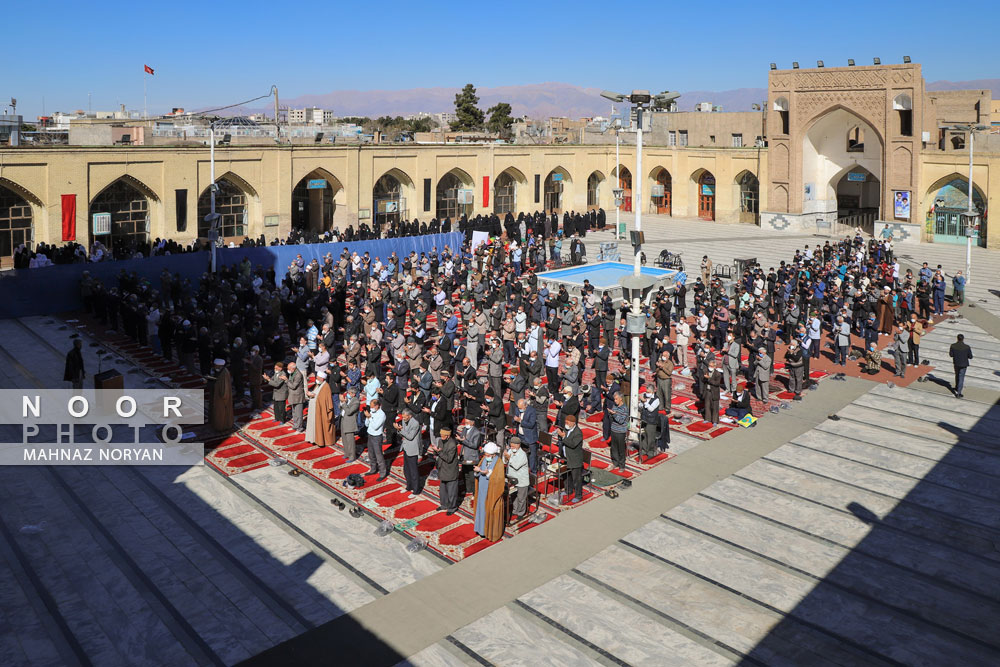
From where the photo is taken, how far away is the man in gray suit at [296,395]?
14.5 meters

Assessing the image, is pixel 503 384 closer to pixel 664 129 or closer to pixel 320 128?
pixel 320 128

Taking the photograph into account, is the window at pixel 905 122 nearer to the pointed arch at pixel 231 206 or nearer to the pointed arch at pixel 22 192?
the pointed arch at pixel 231 206

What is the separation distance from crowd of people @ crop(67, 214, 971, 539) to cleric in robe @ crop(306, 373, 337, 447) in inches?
0.9

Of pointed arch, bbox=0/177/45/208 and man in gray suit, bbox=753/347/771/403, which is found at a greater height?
pointed arch, bbox=0/177/45/208

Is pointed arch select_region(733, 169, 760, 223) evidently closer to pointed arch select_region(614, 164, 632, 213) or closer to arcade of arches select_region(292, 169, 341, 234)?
pointed arch select_region(614, 164, 632, 213)

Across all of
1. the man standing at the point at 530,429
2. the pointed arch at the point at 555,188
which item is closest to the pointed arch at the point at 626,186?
the pointed arch at the point at 555,188

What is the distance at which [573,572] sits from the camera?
1020 centimetres

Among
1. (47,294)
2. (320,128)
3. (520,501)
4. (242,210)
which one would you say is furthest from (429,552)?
(320,128)

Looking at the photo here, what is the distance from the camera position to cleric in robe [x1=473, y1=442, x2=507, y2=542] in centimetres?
1070

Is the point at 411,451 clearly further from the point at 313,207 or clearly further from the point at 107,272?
the point at 313,207

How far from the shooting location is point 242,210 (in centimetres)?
3456

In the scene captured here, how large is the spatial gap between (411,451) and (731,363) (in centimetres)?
706

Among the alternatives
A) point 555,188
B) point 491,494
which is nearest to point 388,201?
point 555,188

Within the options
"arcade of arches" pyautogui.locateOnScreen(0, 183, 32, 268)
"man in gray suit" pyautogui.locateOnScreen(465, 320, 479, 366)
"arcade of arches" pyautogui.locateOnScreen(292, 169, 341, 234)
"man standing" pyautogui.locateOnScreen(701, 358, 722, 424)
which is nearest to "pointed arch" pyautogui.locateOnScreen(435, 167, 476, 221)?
"arcade of arches" pyautogui.locateOnScreen(292, 169, 341, 234)
